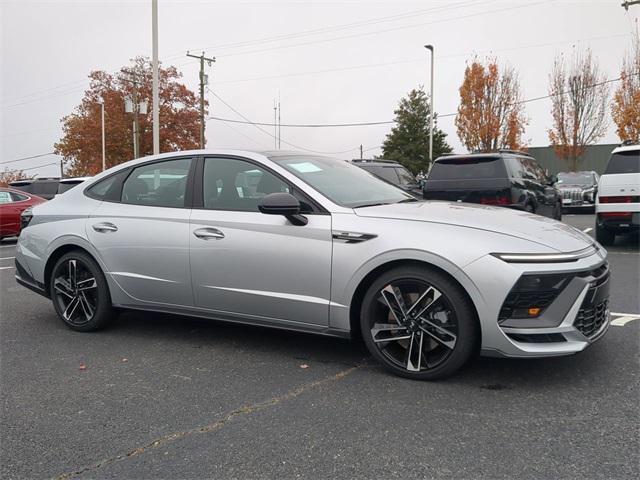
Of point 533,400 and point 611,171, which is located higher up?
point 611,171

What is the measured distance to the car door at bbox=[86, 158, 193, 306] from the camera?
4.62m

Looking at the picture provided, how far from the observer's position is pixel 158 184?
4.96 metres

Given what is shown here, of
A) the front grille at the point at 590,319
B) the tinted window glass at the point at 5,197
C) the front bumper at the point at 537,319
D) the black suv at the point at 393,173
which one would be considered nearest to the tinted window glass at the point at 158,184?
the front bumper at the point at 537,319

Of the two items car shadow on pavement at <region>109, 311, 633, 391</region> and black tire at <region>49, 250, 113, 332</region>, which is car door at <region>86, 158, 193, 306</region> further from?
car shadow on pavement at <region>109, 311, 633, 391</region>

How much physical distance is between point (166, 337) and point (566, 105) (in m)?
36.9

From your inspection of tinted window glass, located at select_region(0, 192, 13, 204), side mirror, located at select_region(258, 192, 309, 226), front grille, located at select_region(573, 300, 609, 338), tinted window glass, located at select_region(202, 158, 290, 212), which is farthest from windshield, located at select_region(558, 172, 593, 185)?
side mirror, located at select_region(258, 192, 309, 226)

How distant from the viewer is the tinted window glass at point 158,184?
15.8 feet

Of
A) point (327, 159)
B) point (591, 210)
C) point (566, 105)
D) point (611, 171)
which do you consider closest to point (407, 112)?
point (566, 105)

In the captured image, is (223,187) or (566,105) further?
(566,105)

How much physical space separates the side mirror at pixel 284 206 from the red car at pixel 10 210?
1207 cm

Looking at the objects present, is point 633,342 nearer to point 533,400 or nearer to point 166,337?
point 533,400

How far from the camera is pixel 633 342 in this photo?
4.49m

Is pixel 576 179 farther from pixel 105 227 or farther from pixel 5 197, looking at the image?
pixel 105 227

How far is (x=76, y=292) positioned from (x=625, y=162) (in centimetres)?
825
